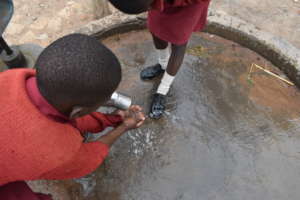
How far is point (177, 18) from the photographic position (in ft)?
5.52

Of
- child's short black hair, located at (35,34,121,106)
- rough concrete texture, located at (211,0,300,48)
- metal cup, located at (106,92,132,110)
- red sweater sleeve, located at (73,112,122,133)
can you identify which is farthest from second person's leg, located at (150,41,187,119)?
rough concrete texture, located at (211,0,300,48)

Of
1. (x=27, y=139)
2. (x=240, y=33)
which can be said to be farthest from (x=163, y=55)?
(x=27, y=139)

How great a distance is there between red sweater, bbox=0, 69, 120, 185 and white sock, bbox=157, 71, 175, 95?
0.99 meters

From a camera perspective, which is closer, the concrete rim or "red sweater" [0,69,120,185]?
"red sweater" [0,69,120,185]

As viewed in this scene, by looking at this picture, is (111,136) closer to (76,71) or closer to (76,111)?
(76,111)

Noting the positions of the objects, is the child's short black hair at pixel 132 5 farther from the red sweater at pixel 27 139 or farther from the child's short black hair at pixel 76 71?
the red sweater at pixel 27 139

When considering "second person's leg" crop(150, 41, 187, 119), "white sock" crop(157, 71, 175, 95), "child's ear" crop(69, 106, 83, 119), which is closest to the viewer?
"child's ear" crop(69, 106, 83, 119)

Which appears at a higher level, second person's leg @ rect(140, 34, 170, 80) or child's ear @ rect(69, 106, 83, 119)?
child's ear @ rect(69, 106, 83, 119)

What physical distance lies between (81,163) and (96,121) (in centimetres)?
41

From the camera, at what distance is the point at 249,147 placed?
77.4 inches

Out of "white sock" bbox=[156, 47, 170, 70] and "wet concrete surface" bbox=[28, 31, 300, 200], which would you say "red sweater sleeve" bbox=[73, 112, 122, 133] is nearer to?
"wet concrete surface" bbox=[28, 31, 300, 200]

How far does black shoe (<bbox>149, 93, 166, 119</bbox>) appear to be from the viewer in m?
2.14

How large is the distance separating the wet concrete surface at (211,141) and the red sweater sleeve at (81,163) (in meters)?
0.52

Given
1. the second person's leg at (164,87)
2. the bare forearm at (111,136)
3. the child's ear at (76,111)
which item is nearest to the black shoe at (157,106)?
→ the second person's leg at (164,87)
